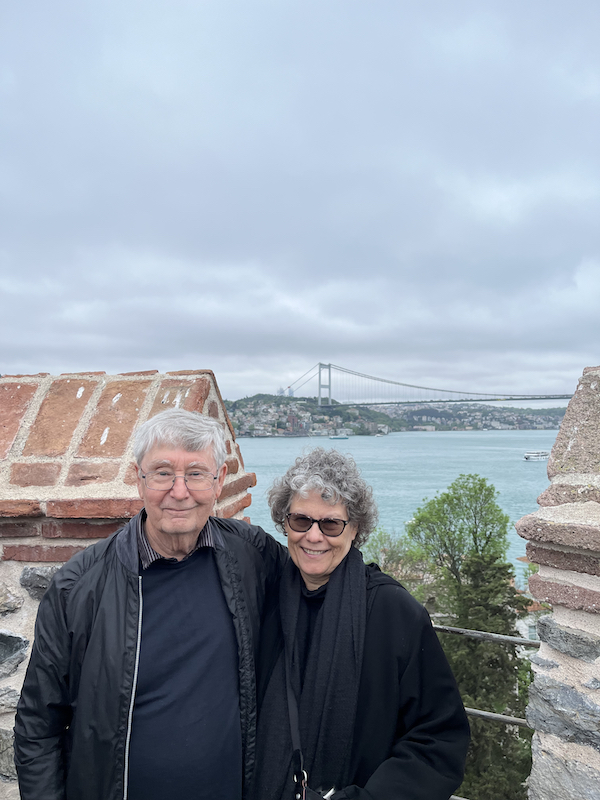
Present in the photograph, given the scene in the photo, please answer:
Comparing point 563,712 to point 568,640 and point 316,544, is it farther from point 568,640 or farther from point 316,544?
point 316,544

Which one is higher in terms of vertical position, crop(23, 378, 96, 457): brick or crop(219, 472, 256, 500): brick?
crop(23, 378, 96, 457): brick

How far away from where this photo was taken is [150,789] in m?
→ 1.07

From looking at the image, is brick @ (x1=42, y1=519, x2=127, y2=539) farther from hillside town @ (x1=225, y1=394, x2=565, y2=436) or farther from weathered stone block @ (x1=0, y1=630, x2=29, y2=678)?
hillside town @ (x1=225, y1=394, x2=565, y2=436)

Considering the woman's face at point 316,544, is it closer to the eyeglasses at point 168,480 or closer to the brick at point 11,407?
the eyeglasses at point 168,480

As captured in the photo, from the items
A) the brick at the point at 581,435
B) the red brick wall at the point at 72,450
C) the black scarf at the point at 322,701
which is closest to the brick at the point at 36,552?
the red brick wall at the point at 72,450

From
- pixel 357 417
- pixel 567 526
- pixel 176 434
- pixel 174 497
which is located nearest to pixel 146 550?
pixel 174 497

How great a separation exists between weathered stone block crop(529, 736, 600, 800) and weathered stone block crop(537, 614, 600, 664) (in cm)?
22

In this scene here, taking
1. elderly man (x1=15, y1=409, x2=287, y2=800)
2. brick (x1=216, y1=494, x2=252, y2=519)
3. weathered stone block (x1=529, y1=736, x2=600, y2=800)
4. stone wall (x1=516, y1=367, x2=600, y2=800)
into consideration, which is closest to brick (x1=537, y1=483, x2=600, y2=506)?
stone wall (x1=516, y1=367, x2=600, y2=800)

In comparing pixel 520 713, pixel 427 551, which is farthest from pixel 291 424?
pixel 520 713

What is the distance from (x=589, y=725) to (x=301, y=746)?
23.5 inches

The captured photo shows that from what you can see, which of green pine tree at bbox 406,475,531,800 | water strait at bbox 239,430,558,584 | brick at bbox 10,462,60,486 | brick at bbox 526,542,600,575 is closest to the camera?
brick at bbox 526,542,600,575

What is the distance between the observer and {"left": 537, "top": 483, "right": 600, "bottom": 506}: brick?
1203mm

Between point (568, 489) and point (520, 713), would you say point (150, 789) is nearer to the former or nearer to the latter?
point (568, 489)

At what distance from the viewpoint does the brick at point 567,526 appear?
1.12 metres
